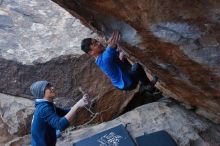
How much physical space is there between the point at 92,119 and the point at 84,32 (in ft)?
5.70

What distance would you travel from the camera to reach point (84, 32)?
323 inches

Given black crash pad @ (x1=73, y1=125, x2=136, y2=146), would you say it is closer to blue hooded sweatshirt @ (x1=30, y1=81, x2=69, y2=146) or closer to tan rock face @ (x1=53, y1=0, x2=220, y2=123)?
blue hooded sweatshirt @ (x1=30, y1=81, x2=69, y2=146)

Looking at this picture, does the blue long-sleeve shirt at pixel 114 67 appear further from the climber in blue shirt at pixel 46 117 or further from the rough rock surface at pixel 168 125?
the rough rock surface at pixel 168 125

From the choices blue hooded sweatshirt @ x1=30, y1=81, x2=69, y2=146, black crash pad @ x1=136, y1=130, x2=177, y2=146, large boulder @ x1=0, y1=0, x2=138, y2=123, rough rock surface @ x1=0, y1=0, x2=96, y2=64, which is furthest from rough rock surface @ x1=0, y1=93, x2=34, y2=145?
black crash pad @ x1=136, y1=130, x2=177, y2=146

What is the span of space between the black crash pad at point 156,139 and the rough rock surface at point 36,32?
2389 millimetres

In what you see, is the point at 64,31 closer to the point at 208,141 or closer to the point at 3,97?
the point at 3,97

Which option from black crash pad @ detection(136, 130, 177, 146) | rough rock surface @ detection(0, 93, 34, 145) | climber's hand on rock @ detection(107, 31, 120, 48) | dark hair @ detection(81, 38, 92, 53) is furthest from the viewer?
rough rock surface @ detection(0, 93, 34, 145)

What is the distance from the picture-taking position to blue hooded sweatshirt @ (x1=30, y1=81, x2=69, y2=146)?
5.00 m

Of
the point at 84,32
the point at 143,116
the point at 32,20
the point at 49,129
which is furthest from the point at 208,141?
the point at 32,20

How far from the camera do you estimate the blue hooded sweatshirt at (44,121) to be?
5004 millimetres

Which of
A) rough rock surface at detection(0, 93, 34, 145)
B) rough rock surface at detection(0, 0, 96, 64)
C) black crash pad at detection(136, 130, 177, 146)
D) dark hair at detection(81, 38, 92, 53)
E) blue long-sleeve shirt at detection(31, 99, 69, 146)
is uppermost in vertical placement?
dark hair at detection(81, 38, 92, 53)

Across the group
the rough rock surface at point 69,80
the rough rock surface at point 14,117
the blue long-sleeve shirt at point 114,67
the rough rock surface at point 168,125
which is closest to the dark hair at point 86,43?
the blue long-sleeve shirt at point 114,67

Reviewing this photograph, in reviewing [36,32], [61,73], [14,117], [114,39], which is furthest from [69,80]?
[114,39]

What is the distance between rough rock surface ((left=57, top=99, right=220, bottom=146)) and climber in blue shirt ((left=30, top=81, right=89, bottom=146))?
1098mm
